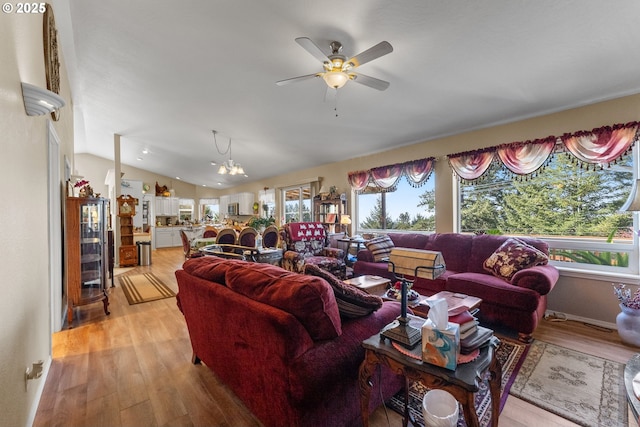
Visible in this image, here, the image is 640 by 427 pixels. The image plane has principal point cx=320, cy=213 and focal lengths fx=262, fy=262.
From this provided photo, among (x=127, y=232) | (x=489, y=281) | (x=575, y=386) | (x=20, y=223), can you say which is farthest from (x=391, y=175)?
(x=127, y=232)

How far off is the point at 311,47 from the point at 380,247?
2981 millimetres

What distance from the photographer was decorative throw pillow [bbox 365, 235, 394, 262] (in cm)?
409

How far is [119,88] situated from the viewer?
4.19 m

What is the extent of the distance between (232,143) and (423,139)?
168 inches

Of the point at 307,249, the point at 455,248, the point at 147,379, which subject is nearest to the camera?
the point at 147,379

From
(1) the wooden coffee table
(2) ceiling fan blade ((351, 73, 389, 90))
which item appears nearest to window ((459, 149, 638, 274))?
(1) the wooden coffee table

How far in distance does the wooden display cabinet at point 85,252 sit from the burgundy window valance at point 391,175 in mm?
4376

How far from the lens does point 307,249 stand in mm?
4980

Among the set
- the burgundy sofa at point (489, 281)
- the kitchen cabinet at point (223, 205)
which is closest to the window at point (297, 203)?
the burgundy sofa at point (489, 281)

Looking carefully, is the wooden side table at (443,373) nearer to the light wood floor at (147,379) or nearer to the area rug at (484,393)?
the area rug at (484,393)

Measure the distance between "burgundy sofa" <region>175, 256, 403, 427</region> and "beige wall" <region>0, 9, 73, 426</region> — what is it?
91cm

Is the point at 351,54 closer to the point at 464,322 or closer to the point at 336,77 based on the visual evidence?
the point at 336,77

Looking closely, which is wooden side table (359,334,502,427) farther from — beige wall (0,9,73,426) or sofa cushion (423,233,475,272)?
sofa cushion (423,233,475,272)

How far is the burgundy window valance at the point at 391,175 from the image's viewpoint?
4516 millimetres
